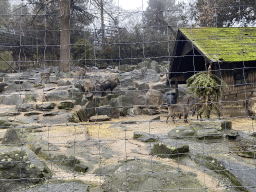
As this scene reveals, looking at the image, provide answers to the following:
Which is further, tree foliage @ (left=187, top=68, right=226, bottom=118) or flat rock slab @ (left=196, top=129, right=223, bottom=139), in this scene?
tree foliage @ (left=187, top=68, right=226, bottom=118)

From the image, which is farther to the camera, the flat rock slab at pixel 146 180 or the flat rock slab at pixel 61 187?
the flat rock slab at pixel 146 180

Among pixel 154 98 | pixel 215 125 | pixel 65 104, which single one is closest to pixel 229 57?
pixel 215 125

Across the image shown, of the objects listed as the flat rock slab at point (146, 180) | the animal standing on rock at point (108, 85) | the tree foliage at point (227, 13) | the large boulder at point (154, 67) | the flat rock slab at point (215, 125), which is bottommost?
the flat rock slab at point (146, 180)

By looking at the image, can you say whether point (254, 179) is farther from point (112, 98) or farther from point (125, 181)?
point (112, 98)

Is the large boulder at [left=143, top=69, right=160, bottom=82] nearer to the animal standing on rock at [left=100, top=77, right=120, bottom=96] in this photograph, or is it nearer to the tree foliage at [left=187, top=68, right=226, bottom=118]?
the animal standing on rock at [left=100, top=77, right=120, bottom=96]

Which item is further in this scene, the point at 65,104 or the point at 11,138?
the point at 65,104

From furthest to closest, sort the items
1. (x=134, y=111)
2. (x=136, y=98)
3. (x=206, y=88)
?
(x=136, y=98) → (x=134, y=111) → (x=206, y=88)

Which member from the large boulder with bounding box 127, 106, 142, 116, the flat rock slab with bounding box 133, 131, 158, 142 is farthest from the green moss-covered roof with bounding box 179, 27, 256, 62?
the large boulder with bounding box 127, 106, 142, 116

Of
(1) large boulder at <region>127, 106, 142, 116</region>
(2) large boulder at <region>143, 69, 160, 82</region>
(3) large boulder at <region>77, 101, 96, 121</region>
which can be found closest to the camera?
(3) large boulder at <region>77, 101, 96, 121</region>

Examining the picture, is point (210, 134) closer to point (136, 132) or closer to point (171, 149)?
point (171, 149)

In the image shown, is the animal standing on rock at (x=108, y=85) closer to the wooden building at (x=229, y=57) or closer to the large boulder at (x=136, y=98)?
the large boulder at (x=136, y=98)

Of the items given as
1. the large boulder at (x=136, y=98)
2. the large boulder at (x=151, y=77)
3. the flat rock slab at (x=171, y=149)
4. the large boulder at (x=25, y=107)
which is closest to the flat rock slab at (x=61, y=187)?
the flat rock slab at (x=171, y=149)

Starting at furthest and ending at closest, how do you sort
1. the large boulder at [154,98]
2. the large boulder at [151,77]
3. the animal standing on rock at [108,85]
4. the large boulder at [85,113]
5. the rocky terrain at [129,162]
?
1. the large boulder at [151,77]
2. the animal standing on rock at [108,85]
3. the large boulder at [154,98]
4. the large boulder at [85,113]
5. the rocky terrain at [129,162]

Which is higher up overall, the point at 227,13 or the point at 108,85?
the point at 227,13
